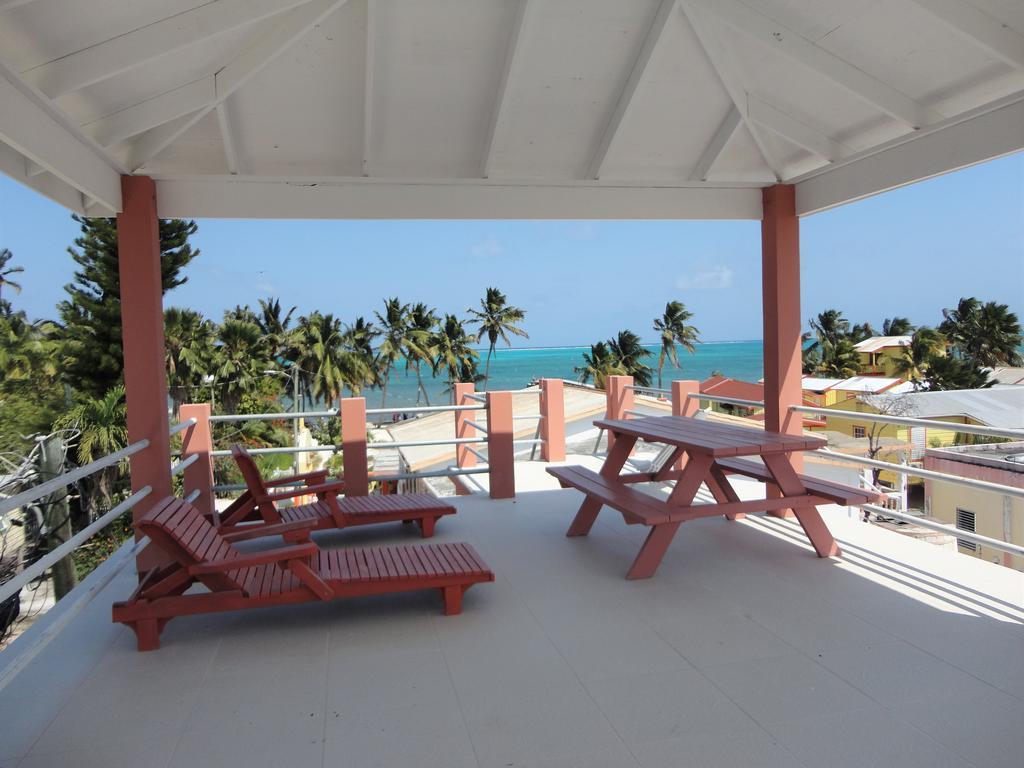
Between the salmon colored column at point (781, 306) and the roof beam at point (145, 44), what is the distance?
3.75 m

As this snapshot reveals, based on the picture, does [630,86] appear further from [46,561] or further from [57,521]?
[57,521]

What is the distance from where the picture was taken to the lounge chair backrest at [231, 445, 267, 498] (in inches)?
195

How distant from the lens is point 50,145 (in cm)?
341

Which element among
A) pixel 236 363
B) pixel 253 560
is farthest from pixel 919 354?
pixel 253 560

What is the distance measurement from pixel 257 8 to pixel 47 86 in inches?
39.6

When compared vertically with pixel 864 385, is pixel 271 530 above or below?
above

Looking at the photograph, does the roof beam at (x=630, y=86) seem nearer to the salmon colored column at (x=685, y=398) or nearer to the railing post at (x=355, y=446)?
the railing post at (x=355, y=446)

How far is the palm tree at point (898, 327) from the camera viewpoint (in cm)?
7794

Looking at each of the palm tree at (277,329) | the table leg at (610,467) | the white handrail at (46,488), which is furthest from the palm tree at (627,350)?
the white handrail at (46,488)

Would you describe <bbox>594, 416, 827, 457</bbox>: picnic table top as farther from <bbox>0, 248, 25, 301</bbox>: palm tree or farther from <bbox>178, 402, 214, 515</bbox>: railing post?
<bbox>0, 248, 25, 301</bbox>: palm tree

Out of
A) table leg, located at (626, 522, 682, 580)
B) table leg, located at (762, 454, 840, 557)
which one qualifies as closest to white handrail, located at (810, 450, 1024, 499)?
table leg, located at (762, 454, 840, 557)

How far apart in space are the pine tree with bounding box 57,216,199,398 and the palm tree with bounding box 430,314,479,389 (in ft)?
111

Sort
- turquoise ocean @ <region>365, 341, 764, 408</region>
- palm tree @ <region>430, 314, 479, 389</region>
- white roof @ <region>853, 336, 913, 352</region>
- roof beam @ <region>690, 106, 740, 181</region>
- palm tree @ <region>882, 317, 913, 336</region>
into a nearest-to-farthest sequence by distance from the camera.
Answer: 1. roof beam @ <region>690, 106, 740, 181</region>
2. white roof @ <region>853, 336, 913, 352</region>
3. palm tree @ <region>430, 314, 479, 389</region>
4. palm tree @ <region>882, 317, 913, 336</region>
5. turquoise ocean @ <region>365, 341, 764, 408</region>

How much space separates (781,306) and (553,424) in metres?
3.62
